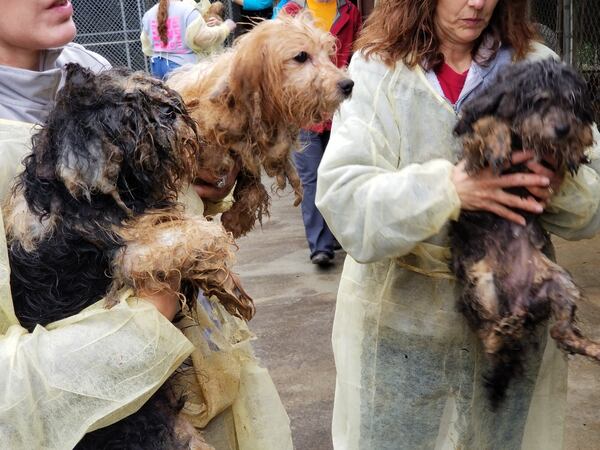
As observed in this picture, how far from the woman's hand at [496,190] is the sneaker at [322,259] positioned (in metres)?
4.57

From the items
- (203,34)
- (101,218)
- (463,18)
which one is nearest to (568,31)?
(203,34)

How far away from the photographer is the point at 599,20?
7.47 m

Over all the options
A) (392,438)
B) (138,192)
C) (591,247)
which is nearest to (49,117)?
(138,192)

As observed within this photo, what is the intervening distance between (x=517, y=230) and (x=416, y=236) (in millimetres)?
273

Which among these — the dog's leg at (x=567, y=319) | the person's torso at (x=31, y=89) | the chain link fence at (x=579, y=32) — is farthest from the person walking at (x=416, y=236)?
the chain link fence at (x=579, y=32)

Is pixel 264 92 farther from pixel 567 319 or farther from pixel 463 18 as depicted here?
pixel 567 319

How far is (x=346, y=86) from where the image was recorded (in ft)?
6.93

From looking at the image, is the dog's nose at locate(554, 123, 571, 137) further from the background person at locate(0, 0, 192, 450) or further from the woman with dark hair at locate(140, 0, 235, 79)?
the woman with dark hair at locate(140, 0, 235, 79)

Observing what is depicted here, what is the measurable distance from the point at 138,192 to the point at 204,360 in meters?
0.52

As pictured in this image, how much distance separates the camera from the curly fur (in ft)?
6.12

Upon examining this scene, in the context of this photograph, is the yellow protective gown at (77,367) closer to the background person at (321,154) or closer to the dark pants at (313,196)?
the background person at (321,154)

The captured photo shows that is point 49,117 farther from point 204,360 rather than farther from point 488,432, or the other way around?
point 488,432

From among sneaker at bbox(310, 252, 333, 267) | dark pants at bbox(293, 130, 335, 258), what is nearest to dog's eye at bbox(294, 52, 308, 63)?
dark pants at bbox(293, 130, 335, 258)

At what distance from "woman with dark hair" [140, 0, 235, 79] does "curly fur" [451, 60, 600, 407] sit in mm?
5587
